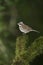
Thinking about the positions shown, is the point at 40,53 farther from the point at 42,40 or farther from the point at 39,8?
the point at 39,8

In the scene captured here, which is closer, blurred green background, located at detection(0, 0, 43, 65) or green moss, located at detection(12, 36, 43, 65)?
green moss, located at detection(12, 36, 43, 65)

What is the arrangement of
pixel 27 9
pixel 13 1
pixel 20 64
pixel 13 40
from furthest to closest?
pixel 13 40 < pixel 27 9 < pixel 13 1 < pixel 20 64

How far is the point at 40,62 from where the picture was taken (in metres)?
4.45

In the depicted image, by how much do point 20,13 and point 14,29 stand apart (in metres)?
0.49

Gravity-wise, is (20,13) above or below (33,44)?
above

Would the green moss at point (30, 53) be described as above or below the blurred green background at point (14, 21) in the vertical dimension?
below

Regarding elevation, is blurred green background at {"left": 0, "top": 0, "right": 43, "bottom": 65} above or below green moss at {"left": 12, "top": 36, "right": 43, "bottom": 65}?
above

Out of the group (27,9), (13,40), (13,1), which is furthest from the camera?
(13,40)

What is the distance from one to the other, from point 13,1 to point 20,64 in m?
2.58

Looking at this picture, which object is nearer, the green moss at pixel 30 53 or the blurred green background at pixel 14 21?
the green moss at pixel 30 53

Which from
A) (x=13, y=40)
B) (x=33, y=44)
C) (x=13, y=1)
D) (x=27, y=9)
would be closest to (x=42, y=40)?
(x=33, y=44)

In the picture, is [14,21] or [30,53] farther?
[14,21]

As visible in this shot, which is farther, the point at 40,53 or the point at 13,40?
the point at 13,40

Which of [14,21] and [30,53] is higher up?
[14,21]
